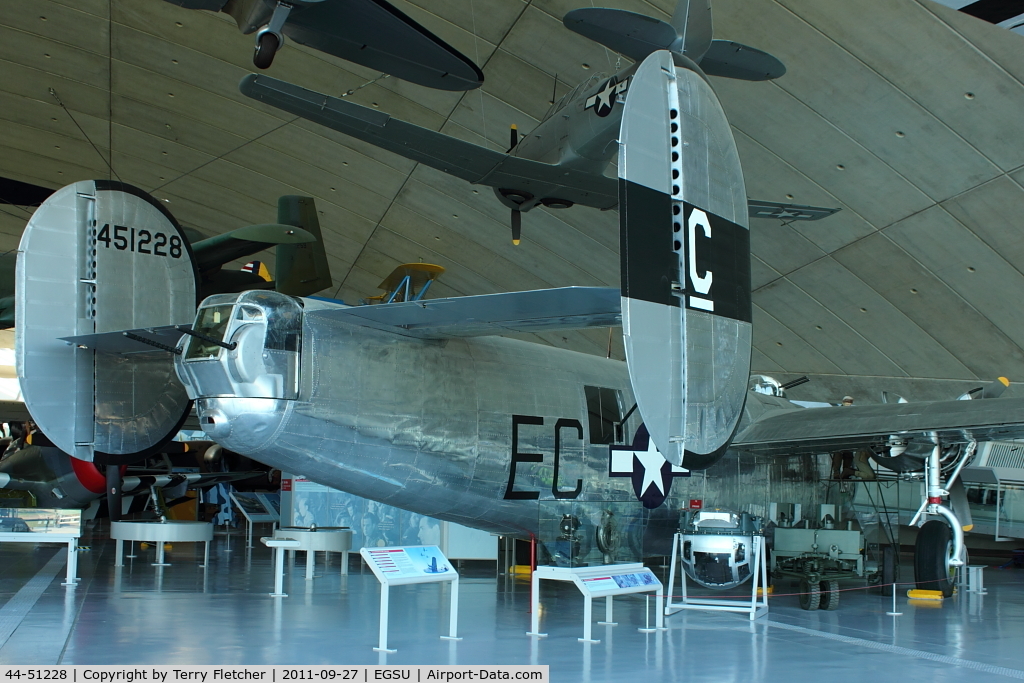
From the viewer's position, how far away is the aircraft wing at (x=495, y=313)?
6641 mm

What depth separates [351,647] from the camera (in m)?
7.61

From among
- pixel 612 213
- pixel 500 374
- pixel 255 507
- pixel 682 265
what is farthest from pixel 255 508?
pixel 682 265

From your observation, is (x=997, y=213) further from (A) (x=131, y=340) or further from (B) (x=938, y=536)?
(A) (x=131, y=340)

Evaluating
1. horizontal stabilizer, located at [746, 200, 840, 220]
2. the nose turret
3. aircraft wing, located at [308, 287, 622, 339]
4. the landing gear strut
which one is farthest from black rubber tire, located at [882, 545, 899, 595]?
the nose turret

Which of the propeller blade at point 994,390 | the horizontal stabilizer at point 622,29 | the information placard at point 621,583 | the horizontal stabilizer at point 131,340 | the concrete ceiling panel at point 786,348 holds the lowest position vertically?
the information placard at point 621,583

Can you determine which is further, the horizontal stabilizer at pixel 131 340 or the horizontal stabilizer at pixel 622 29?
the horizontal stabilizer at pixel 622 29

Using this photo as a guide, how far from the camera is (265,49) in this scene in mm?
9945

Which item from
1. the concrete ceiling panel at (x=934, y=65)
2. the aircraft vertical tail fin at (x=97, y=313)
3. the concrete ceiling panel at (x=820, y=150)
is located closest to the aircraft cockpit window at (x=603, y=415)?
the aircraft vertical tail fin at (x=97, y=313)

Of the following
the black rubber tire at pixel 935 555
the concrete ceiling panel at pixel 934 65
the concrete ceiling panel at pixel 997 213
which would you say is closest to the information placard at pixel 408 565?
the black rubber tire at pixel 935 555

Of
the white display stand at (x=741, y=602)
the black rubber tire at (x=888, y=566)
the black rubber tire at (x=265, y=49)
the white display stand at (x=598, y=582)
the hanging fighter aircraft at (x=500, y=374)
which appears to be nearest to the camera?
the hanging fighter aircraft at (x=500, y=374)

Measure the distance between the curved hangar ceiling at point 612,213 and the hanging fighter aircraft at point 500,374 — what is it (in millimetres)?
6289

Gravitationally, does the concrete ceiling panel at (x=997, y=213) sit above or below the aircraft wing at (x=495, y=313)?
above

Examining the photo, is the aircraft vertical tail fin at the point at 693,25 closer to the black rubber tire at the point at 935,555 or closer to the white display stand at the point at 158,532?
the black rubber tire at the point at 935,555

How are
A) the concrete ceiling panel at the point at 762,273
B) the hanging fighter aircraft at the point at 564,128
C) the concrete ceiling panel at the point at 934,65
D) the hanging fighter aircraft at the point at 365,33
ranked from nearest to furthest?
the hanging fighter aircraft at the point at 365,33 < the hanging fighter aircraft at the point at 564,128 < the concrete ceiling panel at the point at 934,65 < the concrete ceiling panel at the point at 762,273
